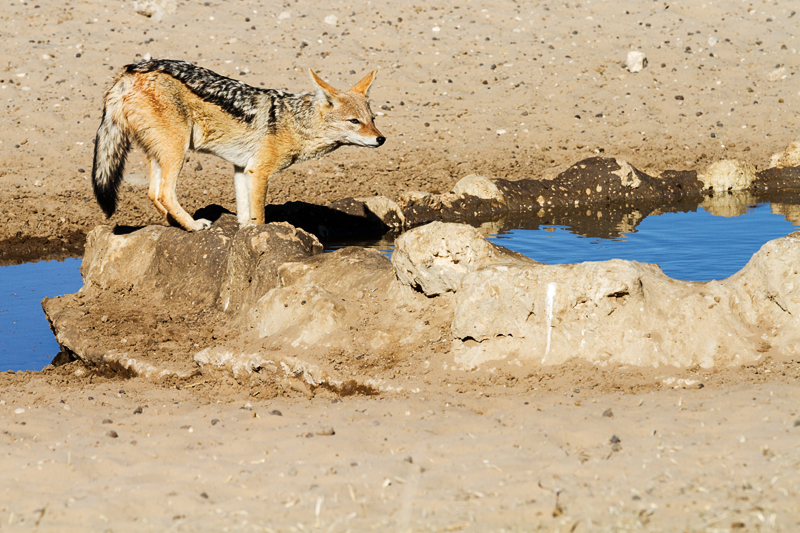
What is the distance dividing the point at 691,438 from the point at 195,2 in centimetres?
1884

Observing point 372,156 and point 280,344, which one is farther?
point 372,156

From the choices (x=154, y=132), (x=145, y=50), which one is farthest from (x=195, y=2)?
(x=154, y=132)

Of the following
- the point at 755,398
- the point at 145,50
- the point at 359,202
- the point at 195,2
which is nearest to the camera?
the point at 755,398

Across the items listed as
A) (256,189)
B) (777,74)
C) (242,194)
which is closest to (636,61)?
(777,74)

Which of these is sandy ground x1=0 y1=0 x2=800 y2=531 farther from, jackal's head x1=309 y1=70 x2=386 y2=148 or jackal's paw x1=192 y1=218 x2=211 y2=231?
jackal's head x1=309 y1=70 x2=386 y2=148

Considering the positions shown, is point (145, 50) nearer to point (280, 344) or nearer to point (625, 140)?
point (625, 140)

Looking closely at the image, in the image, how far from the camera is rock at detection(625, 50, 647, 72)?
56.7 ft

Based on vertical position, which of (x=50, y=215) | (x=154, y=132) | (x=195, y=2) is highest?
(x=195, y=2)

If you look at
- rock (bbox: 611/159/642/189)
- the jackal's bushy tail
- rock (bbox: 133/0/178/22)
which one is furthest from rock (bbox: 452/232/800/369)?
rock (bbox: 133/0/178/22)

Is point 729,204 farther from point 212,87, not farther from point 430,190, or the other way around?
point 212,87

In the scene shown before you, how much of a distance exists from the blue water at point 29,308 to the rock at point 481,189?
17.3 ft

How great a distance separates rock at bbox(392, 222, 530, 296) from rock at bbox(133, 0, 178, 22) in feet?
50.5

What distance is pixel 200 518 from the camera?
11.3ft

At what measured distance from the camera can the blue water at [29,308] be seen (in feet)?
23.6
